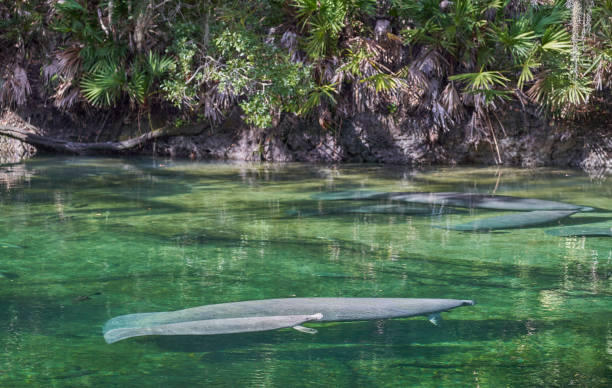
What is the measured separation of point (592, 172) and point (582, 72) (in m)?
1.50

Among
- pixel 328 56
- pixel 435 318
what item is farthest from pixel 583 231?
pixel 328 56

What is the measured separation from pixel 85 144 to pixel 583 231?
35.2ft

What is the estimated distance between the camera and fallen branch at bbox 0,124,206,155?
44.1 ft

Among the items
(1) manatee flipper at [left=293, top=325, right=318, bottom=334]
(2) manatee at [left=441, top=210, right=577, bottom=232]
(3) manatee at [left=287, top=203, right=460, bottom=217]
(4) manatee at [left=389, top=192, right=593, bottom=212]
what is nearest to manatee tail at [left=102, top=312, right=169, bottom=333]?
(1) manatee flipper at [left=293, top=325, right=318, bottom=334]

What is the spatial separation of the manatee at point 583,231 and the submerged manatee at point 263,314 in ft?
6.90

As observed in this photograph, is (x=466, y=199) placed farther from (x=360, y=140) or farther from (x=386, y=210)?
(x=360, y=140)

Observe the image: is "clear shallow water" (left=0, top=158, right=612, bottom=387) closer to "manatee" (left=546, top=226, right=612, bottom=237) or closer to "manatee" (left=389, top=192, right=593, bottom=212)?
"manatee" (left=546, top=226, right=612, bottom=237)

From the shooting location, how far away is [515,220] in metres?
5.43

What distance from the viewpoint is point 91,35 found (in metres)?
12.3

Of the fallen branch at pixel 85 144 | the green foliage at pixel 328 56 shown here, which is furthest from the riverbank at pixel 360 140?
the green foliage at pixel 328 56

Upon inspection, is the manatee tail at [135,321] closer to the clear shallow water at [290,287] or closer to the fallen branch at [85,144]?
the clear shallow water at [290,287]

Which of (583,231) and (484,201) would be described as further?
(484,201)

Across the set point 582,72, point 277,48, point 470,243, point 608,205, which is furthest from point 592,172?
point 470,243

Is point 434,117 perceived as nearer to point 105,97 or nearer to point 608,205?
point 608,205
